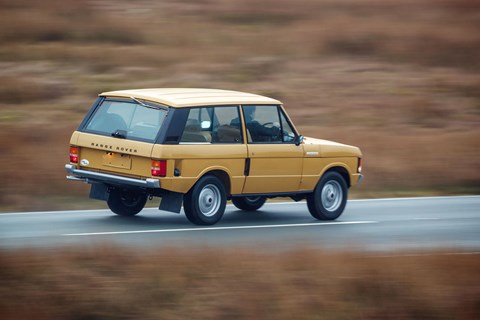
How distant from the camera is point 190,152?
12055 mm

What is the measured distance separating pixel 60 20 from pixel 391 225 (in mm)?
15934

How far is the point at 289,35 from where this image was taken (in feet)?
94.2

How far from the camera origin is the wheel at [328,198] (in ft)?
46.0

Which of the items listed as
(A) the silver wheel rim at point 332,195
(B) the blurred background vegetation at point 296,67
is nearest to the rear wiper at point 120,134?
(A) the silver wheel rim at point 332,195

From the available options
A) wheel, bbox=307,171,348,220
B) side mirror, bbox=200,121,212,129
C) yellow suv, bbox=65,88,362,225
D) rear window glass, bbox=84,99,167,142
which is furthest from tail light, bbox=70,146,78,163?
wheel, bbox=307,171,348,220

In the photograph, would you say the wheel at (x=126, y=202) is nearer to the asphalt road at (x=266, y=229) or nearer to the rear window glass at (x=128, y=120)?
the asphalt road at (x=266, y=229)

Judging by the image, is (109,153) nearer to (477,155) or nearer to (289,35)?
(477,155)

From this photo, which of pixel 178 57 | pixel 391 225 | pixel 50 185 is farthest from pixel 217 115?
pixel 178 57

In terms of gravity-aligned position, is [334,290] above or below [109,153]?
below

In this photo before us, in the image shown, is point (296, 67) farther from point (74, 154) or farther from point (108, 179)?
point (108, 179)

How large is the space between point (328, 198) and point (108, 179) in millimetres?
3727

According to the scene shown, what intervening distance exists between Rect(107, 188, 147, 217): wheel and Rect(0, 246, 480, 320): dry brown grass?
12.0 feet

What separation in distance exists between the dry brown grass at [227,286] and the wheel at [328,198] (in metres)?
4.12

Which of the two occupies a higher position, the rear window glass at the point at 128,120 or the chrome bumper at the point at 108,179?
the rear window glass at the point at 128,120
